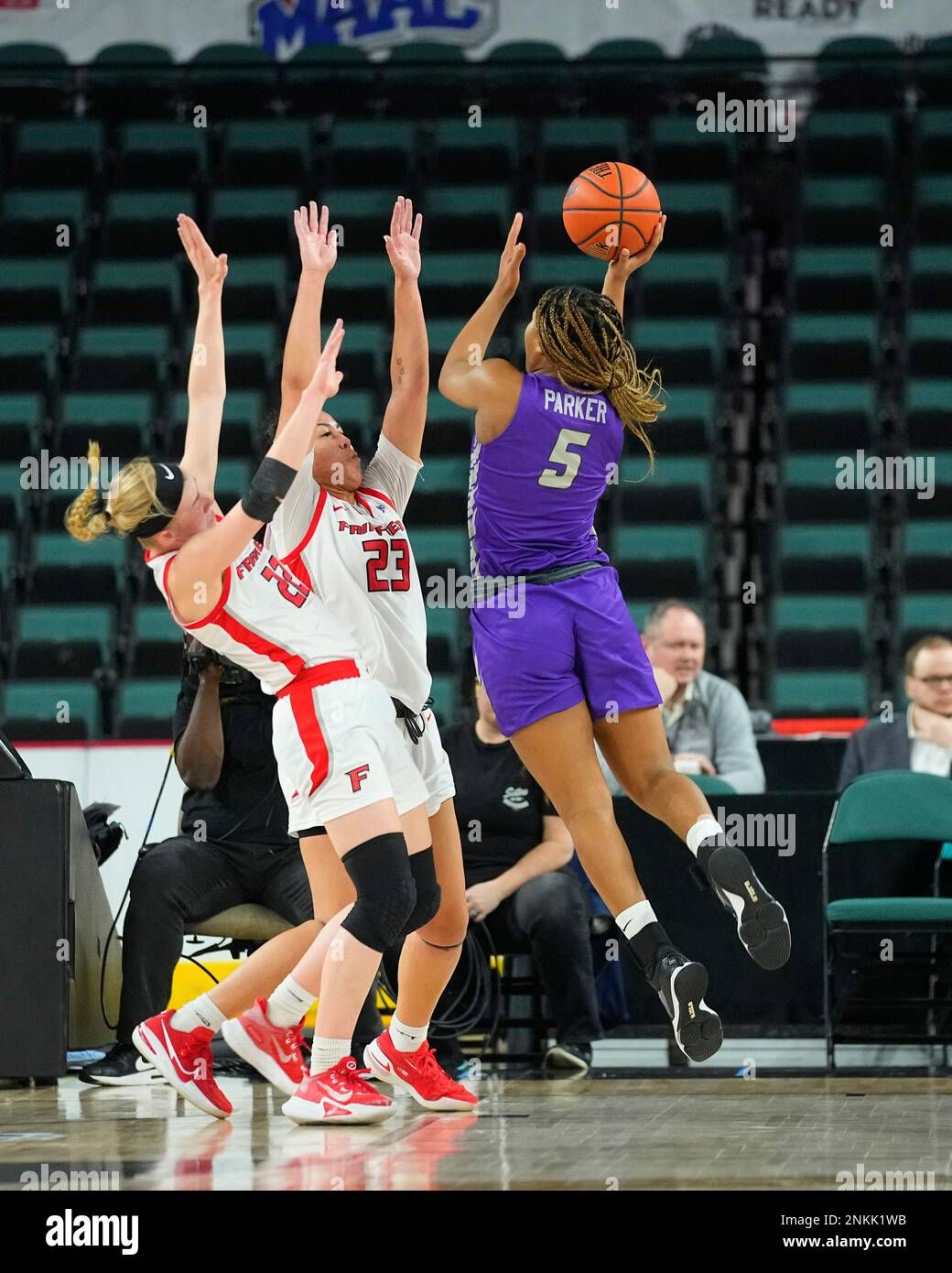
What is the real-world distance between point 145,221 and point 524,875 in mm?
9003

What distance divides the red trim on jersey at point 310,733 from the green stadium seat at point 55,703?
5850mm

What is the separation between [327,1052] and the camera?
15.2 ft

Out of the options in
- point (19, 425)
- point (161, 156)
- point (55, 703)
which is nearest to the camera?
point (55, 703)

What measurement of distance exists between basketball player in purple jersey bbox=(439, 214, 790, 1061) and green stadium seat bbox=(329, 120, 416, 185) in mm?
9647

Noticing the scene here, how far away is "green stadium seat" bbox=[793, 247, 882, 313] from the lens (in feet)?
42.4

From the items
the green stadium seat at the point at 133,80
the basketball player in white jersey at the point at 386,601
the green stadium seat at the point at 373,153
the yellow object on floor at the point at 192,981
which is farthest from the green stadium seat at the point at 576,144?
the basketball player in white jersey at the point at 386,601

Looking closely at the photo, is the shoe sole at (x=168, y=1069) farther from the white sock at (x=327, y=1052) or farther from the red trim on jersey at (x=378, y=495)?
the red trim on jersey at (x=378, y=495)

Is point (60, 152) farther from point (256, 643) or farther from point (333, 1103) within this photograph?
point (333, 1103)

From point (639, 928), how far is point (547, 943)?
6.13 feet

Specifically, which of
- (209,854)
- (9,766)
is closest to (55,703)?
(209,854)

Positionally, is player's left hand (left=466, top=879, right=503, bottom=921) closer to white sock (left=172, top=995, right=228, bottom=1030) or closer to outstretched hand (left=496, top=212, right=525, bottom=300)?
white sock (left=172, top=995, right=228, bottom=1030)

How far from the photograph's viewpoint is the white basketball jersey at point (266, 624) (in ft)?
15.2
